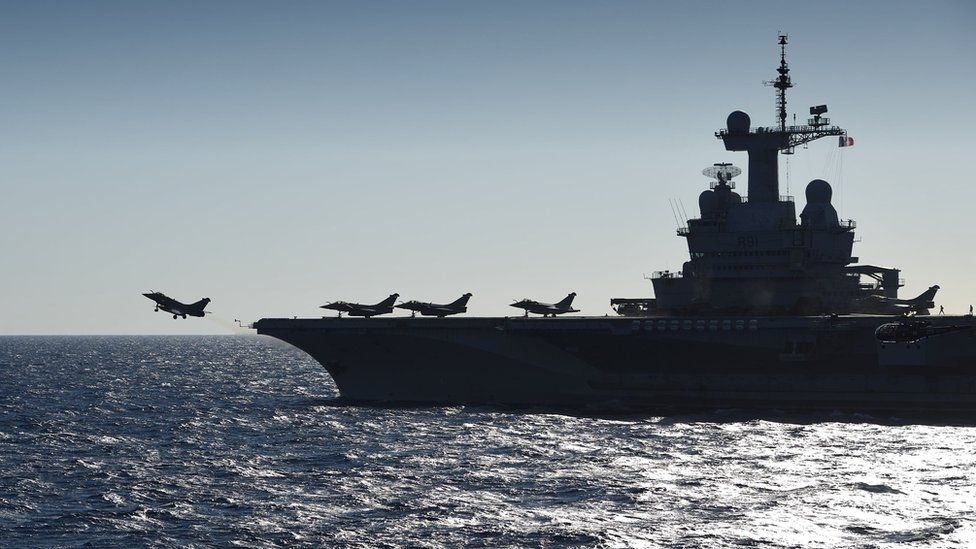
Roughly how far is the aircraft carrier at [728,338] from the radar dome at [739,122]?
0.09 m

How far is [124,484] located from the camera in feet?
87.7

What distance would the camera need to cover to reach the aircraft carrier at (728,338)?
132 ft

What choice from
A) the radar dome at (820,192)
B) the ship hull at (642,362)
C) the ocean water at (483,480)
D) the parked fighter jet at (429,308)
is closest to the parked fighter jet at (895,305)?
the radar dome at (820,192)

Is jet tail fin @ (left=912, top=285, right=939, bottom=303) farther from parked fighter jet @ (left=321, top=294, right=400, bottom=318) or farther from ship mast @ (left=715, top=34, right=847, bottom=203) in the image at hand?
parked fighter jet @ (left=321, top=294, right=400, bottom=318)

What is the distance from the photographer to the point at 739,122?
49812 mm

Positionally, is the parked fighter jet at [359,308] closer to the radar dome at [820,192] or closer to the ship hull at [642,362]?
the ship hull at [642,362]

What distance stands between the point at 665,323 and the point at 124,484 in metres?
22.0

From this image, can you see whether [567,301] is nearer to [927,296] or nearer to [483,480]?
[927,296]

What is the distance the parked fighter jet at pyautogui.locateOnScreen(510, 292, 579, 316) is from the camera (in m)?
50.7

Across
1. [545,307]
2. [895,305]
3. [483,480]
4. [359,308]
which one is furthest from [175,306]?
[895,305]

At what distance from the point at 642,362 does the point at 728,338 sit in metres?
3.59

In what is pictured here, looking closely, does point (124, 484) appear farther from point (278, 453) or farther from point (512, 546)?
point (512, 546)

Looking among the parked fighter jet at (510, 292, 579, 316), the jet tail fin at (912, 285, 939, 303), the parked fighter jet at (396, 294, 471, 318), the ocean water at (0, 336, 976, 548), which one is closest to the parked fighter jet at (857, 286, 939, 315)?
the jet tail fin at (912, 285, 939, 303)

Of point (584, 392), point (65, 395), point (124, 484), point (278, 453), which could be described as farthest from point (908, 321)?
point (65, 395)
